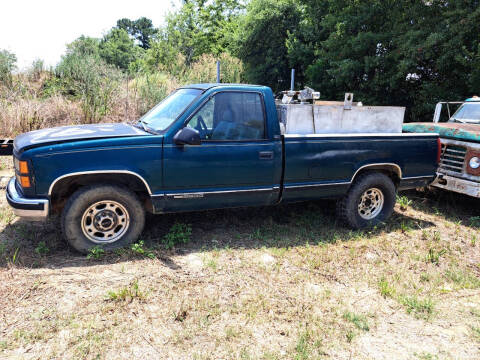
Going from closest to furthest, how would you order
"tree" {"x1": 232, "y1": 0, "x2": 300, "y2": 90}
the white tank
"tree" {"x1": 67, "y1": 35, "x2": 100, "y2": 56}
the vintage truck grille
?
the white tank, the vintage truck grille, "tree" {"x1": 67, "y1": 35, "x2": 100, "y2": 56}, "tree" {"x1": 232, "y1": 0, "x2": 300, "y2": 90}

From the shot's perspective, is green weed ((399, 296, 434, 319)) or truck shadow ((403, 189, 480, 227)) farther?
truck shadow ((403, 189, 480, 227))

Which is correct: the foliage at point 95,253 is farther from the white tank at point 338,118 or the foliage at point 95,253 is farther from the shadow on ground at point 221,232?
the white tank at point 338,118

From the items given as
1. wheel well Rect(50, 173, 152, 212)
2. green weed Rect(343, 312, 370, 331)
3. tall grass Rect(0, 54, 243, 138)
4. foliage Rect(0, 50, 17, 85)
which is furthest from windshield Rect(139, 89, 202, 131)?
foliage Rect(0, 50, 17, 85)

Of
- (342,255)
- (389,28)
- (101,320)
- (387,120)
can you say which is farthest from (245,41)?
(101,320)

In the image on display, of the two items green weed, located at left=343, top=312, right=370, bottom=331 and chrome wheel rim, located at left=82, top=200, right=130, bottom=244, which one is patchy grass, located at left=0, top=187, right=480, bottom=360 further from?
chrome wheel rim, located at left=82, top=200, right=130, bottom=244

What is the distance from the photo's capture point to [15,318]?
304 cm

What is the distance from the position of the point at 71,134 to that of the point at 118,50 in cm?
7567

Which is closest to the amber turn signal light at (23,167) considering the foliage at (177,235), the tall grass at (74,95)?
the foliage at (177,235)

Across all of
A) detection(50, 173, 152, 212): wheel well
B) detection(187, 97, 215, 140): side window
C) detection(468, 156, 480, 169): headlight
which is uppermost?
detection(187, 97, 215, 140): side window

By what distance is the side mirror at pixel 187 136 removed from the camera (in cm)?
395

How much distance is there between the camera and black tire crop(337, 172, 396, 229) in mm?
5102

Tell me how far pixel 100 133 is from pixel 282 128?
2.17m

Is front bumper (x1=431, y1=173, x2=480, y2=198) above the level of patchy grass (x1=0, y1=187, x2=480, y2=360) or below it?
above

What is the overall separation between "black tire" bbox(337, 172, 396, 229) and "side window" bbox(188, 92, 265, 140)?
156cm
